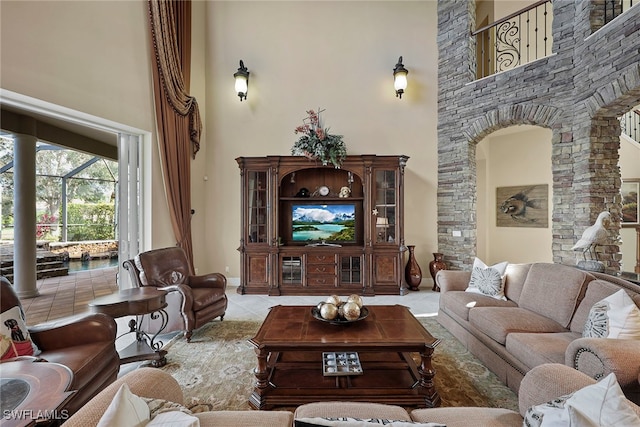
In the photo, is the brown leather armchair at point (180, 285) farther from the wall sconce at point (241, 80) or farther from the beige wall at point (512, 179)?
the beige wall at point (512, 179)

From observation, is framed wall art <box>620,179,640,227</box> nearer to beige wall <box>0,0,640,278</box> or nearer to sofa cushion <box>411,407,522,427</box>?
beige wall <box>0,0,640,278</box>

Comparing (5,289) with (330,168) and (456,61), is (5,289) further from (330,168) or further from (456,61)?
(456,61)

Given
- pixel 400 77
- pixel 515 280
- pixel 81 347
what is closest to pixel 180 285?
pixel 81 347

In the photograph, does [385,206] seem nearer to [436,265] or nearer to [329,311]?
[436,265]

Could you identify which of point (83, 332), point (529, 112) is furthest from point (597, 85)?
point (83, 332)

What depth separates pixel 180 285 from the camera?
10.4 feet

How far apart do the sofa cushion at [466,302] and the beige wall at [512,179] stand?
156 inches

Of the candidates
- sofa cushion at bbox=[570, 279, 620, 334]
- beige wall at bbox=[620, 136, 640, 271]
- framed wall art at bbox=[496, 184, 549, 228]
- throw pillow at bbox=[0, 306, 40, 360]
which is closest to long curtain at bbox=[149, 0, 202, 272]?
throw pillow at bbox=[0, 306, 40, 360]

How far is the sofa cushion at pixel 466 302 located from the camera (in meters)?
2.92

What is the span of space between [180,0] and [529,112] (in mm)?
5684

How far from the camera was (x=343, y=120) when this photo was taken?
5527 millimetres

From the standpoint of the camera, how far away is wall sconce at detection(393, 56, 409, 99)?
520 cm

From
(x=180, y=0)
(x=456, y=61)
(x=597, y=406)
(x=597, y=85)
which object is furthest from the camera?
(x=456, y=61)

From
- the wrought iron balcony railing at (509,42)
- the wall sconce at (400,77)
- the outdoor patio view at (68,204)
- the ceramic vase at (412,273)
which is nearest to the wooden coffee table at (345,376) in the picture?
the ceramic vase at (412,273)
